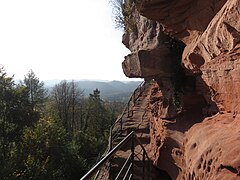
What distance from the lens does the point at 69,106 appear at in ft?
108

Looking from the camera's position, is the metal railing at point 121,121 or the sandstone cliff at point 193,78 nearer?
the sandstone cliff at point 193,78

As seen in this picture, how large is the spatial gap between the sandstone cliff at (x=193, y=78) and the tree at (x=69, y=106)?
21.5 m

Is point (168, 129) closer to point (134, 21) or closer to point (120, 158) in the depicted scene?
point (120, 158)

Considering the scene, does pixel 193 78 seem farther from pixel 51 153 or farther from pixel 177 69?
pixel 51 153

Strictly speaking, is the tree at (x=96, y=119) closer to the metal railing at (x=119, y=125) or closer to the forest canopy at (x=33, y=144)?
the forest canopy at (x=33, y=144)

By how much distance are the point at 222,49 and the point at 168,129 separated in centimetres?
585

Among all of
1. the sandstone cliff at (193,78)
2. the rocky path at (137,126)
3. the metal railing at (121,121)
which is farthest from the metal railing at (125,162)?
the metal railing at (121,121)

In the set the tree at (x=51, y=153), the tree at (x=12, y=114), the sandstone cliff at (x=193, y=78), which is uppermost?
the sandstone cliff at (x=193, y=78)

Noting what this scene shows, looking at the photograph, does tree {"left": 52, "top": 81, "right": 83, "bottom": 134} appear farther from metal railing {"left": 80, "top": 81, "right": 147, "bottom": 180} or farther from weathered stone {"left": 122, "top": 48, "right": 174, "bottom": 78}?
weathered stone {"left": 122, "top": 48, "right": 174, "bottom": 78}

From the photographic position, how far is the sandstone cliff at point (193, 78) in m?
3.52

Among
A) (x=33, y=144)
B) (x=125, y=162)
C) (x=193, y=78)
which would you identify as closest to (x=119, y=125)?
(x=193, y=78)

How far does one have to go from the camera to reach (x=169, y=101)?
1023 cm

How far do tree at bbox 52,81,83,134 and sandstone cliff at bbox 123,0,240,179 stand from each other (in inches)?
847

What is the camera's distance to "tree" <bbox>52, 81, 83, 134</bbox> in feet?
107
